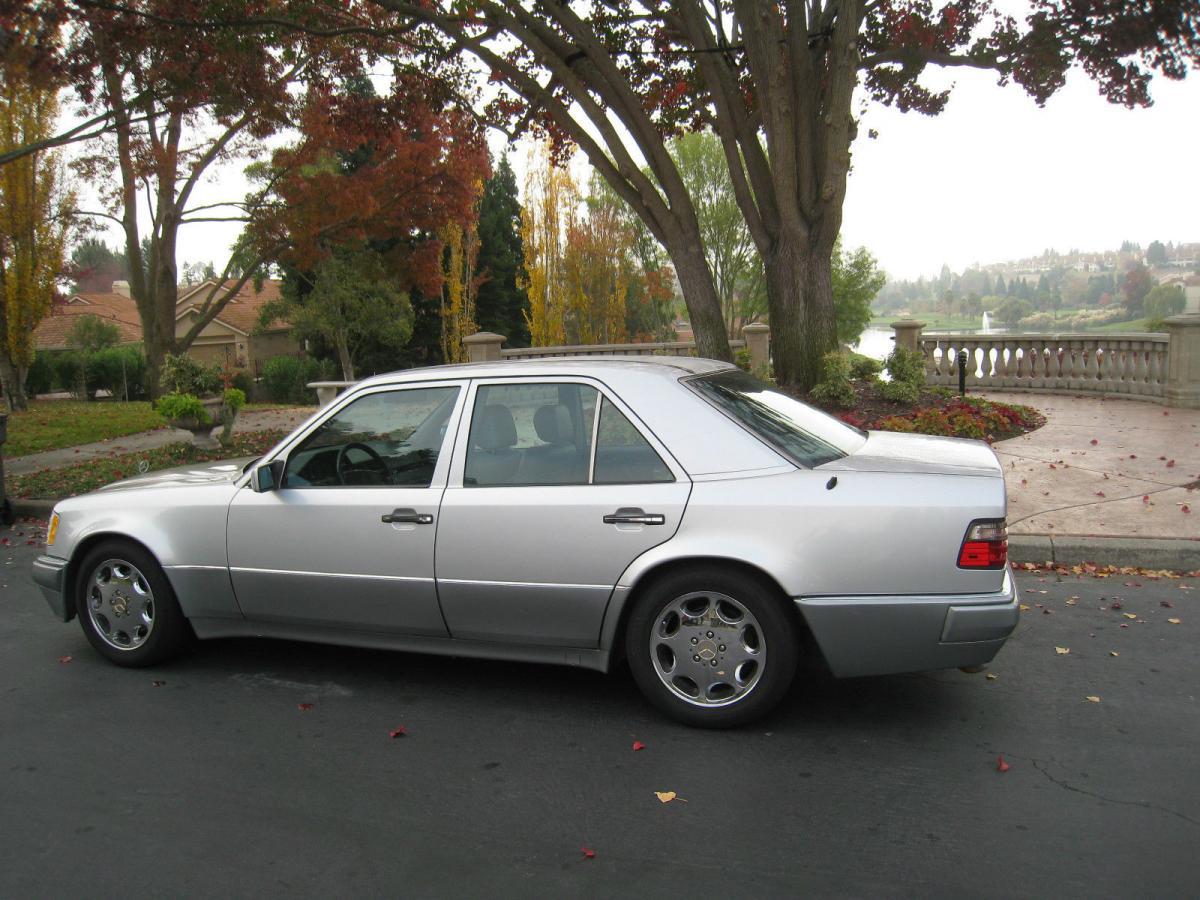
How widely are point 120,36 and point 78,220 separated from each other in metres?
13.2

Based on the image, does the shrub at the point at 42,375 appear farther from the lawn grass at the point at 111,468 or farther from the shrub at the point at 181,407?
the shrub at the point at 181,407

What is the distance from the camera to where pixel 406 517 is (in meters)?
4.61

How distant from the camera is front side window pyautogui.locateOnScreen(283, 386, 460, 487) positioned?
15.6 ft

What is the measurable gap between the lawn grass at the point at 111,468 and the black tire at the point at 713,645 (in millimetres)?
8051

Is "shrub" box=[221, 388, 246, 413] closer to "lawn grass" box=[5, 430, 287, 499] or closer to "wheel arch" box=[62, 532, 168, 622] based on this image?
"lawn grass" box=[5, 430, 287, 499]

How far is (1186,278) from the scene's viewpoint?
48.4ft

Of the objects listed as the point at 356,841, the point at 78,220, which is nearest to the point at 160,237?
the point at 78,220

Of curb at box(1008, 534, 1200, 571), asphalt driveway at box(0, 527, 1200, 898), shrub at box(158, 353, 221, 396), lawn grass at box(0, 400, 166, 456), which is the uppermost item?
shrub at box(158, 353, 221, 396)

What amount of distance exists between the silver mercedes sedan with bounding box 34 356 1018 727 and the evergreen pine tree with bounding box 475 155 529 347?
119 ft

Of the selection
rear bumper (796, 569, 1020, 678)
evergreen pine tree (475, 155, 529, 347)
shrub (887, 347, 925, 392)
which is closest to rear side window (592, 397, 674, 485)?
rear bumper (796, 569, 1020, 678)

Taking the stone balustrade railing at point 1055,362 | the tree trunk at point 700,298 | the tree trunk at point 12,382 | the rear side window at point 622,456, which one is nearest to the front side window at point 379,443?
the rear side window at point 622,456

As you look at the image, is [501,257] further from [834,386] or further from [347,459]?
[347,459]

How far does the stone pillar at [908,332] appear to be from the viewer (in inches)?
706

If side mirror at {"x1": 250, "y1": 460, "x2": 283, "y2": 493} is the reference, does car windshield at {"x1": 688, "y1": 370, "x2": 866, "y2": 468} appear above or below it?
above
